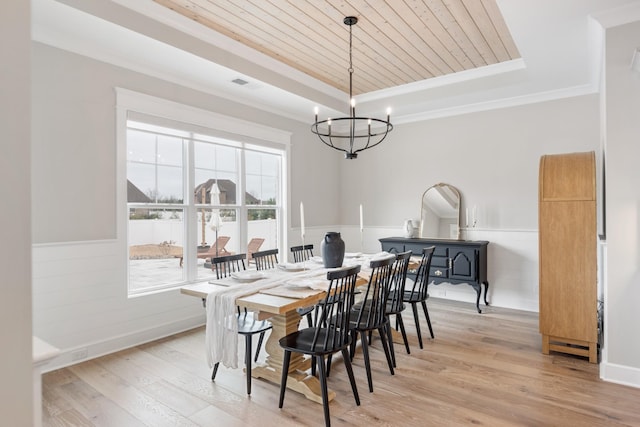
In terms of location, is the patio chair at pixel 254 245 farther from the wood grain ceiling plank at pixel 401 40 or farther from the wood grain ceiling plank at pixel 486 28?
the wood grain ceiling plank at pixel 486 28

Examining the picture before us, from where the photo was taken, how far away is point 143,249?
385 cm

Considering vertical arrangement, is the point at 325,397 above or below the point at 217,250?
below

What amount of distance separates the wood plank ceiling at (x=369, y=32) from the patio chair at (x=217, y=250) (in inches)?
87.4

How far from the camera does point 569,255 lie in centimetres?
331

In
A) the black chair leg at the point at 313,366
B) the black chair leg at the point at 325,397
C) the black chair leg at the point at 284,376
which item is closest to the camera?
the black chair leg at the point at 325,397

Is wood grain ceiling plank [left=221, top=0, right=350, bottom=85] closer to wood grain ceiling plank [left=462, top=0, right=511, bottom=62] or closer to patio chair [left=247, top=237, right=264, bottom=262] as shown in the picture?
wood grain ceiling plank [left=462, top=0, right=511, bottom=62]

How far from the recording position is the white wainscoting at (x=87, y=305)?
9.90 feet

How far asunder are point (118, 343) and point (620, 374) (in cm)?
423

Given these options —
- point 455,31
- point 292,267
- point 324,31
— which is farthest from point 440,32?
Result: point 292,267

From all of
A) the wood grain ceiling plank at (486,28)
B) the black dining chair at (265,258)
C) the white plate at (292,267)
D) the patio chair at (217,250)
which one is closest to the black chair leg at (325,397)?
the white plate at (292,267)

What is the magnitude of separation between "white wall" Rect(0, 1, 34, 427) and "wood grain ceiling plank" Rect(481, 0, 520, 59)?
3.09 meters

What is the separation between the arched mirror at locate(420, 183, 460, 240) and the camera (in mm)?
5312

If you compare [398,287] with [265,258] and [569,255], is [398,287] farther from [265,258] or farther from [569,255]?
[569,255]

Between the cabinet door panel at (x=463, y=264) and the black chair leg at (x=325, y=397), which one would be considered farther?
the cabinet door panel at (x=463, y=264)
